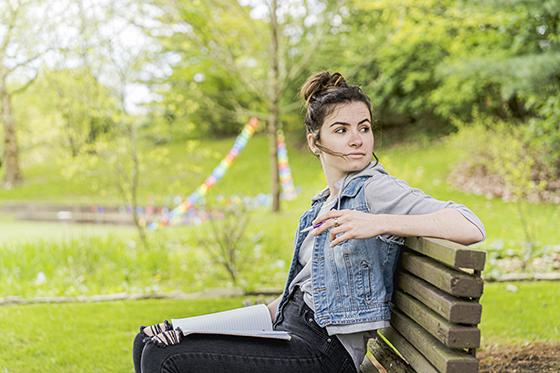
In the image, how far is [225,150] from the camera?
21719mm

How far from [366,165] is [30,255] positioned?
5.44 m

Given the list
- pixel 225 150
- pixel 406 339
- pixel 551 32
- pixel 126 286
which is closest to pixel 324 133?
pixel 406 339

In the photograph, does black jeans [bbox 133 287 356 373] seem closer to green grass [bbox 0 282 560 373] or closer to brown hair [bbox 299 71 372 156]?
brown hair [bbox 299 71 372 156]

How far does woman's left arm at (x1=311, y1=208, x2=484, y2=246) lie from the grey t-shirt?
32 mm

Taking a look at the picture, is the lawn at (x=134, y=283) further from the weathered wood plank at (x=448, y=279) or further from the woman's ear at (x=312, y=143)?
the weathered wood plank at (x=448, y=279)

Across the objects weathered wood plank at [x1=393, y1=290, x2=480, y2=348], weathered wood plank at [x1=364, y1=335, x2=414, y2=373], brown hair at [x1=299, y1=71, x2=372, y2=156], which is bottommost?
weathered wood plank at [x1=364, y1=335, x2=414, y2=373]

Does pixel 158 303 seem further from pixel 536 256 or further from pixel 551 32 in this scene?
pixel 551 32

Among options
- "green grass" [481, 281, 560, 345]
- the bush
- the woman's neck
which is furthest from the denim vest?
the bush

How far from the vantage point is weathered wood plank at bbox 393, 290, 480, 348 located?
64.1 inches

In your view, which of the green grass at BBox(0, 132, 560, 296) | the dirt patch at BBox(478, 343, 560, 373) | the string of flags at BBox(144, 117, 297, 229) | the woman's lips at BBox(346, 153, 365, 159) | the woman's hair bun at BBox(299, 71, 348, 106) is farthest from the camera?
the string of flags at BBox(144, 117, 297, 229)

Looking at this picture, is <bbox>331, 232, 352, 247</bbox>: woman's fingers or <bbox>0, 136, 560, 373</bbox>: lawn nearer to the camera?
<bbox>331, 232, 352, 247</bbox>: woman's fingers

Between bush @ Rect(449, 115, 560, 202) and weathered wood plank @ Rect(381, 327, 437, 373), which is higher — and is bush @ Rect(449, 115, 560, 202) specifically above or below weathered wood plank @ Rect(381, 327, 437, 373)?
above

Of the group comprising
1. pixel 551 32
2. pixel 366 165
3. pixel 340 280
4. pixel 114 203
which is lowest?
pixel 114 203

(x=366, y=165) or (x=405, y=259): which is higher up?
(x=366, y=165)
